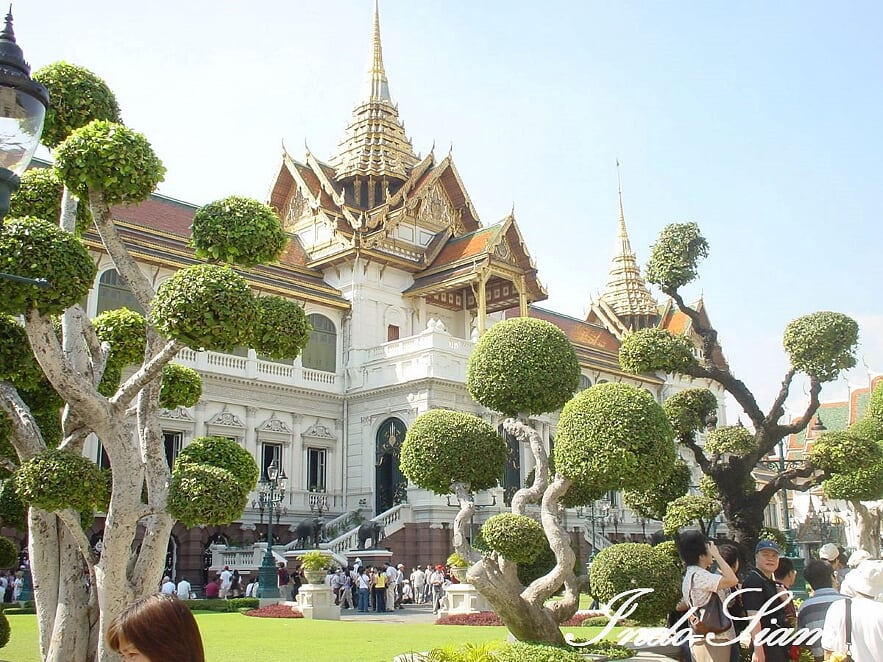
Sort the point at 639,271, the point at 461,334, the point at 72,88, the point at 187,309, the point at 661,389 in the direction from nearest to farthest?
the point at 187,309, the point at 72,88, the point at 461,334, the point at 661,389, the point at 639,271

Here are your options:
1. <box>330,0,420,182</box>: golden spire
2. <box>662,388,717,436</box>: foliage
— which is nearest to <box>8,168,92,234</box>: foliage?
<box>662,388,717,436</box>: foliage

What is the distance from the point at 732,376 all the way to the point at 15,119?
12072 mm

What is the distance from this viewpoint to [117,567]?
8.21 m

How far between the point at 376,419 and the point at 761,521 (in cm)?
1718

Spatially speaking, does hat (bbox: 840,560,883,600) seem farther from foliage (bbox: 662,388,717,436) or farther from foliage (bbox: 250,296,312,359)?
foliage (bbox: 662,388,717,436)

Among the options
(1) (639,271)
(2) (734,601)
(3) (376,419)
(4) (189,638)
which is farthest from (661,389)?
(4) (189,638)

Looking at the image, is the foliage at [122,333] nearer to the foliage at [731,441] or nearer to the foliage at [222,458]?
the foliage at [222,458]

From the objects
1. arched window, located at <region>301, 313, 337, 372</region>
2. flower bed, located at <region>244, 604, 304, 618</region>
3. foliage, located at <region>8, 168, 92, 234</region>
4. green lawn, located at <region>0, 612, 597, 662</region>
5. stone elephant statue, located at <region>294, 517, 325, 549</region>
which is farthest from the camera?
arched window, located at <region>301, 313, 337, 372</region>

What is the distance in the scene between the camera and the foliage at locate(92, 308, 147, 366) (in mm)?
10234

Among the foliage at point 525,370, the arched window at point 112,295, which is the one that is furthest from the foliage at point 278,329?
the arched window at point 112,295

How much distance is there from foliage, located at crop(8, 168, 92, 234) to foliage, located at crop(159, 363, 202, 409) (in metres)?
2.01

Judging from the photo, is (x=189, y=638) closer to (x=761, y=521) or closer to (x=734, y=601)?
(x=734, y=601)

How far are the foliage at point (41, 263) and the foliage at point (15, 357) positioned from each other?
3.27 ft

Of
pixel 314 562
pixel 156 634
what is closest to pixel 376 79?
pixel 314 562
